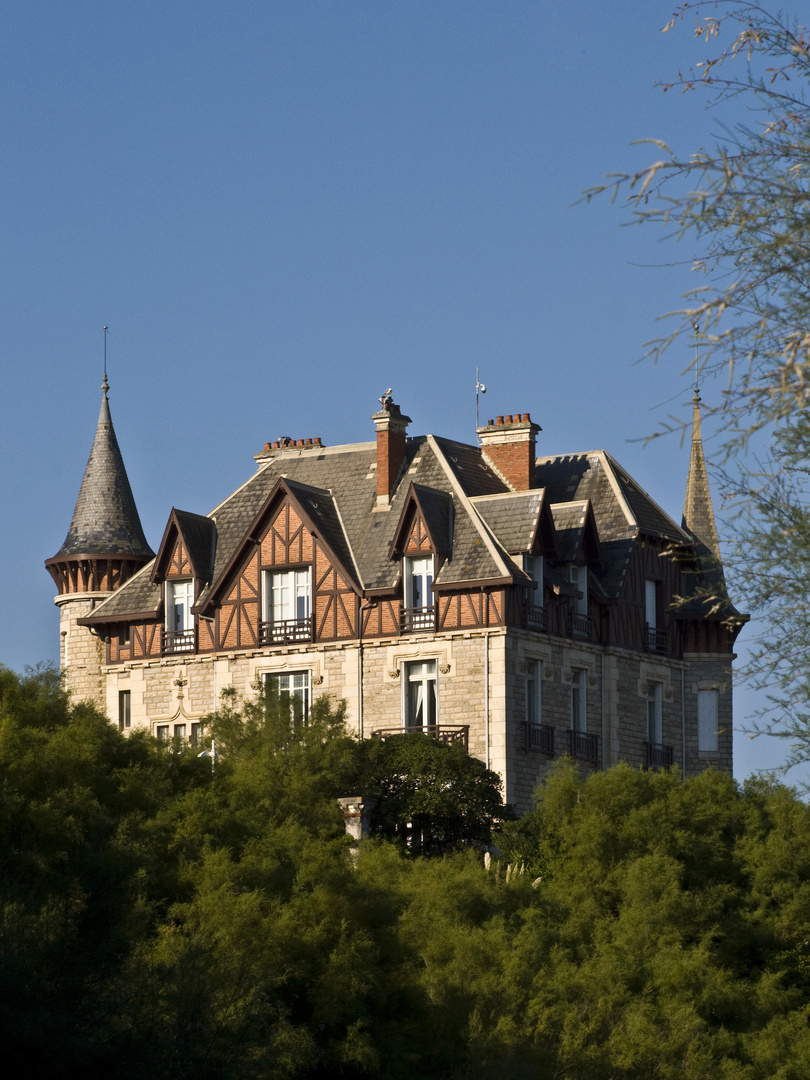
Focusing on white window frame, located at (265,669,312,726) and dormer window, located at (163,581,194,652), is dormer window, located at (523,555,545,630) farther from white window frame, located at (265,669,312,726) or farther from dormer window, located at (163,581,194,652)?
dormer window, located at (163,581,194,652)

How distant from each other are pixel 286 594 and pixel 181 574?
3.50 metres

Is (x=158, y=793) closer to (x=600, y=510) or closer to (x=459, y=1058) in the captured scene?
(x=459, y=1058)

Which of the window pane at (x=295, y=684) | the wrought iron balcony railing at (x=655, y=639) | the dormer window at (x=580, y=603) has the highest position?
the dormer window at (x=580, y=603)

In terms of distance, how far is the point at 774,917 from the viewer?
1768 inches

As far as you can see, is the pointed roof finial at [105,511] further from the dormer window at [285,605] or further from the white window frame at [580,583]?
the white window frame at [580,583]

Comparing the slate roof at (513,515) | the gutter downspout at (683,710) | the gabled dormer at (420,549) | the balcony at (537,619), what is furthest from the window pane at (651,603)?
the gabled dormer at (420,549)

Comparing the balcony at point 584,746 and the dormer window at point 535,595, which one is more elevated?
the dormer window at point 535,595

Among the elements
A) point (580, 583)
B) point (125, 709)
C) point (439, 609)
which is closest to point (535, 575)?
point (580, 583)

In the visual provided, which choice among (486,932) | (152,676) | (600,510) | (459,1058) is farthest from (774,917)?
(152,676)

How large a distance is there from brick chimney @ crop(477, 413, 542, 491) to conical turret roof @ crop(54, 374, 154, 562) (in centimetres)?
1109

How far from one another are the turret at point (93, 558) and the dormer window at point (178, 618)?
3.08 meters

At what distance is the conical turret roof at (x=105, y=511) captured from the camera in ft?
203

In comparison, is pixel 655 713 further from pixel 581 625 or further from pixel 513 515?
pixel 513 515

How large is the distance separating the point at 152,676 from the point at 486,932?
65.9 ft
